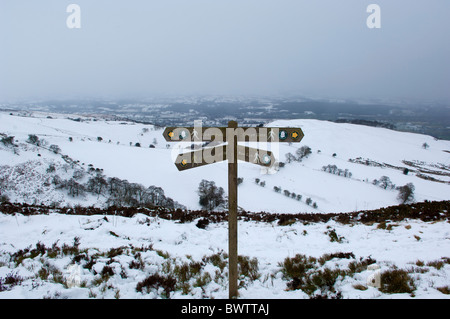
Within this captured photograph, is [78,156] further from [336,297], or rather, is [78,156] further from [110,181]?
[336,297]

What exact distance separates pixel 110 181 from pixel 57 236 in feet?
144

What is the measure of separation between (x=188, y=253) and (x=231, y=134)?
185 inches

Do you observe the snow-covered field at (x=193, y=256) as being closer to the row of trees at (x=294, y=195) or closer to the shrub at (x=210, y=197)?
the shrub at (x=210, y=197)

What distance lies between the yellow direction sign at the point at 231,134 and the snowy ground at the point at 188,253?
311cm

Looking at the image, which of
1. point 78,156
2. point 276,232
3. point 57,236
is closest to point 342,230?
point 276,232

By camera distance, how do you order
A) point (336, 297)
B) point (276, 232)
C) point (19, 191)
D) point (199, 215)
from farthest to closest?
point (19, 191)
point (199, 215)
point (276, 232)
point (336, 297)

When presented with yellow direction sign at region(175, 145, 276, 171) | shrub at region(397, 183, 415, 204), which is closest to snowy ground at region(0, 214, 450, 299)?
yellow direction sign at region(175, 145, 276, 171)

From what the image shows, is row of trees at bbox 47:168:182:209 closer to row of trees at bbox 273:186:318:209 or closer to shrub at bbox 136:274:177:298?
row of trees at bbox 273:186:318:209

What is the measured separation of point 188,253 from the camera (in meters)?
6.94

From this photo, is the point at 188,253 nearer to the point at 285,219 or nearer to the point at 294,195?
the point at 285,219

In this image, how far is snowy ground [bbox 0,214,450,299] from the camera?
4.50 m

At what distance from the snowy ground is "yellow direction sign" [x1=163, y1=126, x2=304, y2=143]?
311 cm

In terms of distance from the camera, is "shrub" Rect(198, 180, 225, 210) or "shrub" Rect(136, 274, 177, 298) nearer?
"shrub" Rect(136, 274, 177, 298)
